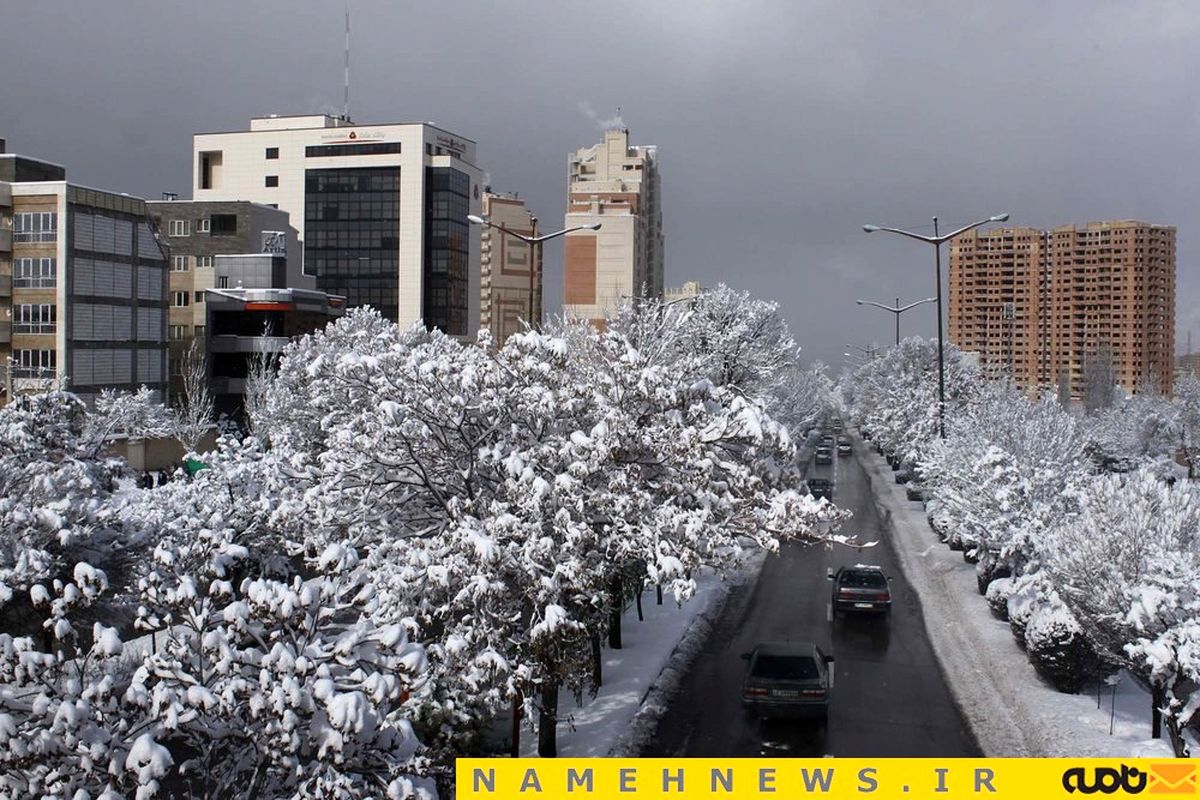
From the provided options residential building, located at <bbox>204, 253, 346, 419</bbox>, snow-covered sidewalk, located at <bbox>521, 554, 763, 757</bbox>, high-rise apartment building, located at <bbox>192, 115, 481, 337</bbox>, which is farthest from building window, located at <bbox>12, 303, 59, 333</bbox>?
snow-covered sidewalk, located at <bbox>521, 554, 763, 757</bbox>

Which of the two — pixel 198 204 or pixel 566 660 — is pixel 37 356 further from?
pixel 566 660

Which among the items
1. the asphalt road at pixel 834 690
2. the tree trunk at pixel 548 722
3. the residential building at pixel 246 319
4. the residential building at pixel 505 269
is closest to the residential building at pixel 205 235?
the residential building at pixel 246 319

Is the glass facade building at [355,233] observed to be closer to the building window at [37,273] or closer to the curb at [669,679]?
the building window at [37,273]

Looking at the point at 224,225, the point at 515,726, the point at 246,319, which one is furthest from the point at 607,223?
the point at 515,726

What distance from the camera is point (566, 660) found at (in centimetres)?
1379

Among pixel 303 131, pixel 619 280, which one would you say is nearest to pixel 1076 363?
pixel 619 280

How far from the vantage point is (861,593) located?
2831cm

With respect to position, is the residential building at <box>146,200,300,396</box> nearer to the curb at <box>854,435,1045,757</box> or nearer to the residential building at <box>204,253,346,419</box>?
the residential building at <box>204,253,346,419</box>

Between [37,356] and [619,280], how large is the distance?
94.6 meters

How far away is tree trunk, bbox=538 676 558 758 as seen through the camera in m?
15.5

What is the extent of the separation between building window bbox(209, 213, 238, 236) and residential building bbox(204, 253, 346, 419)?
23.0 ft

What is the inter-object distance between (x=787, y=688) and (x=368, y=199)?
275 feet

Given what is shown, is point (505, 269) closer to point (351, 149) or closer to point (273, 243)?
point (351, 149)

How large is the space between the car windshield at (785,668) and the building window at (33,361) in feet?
155
